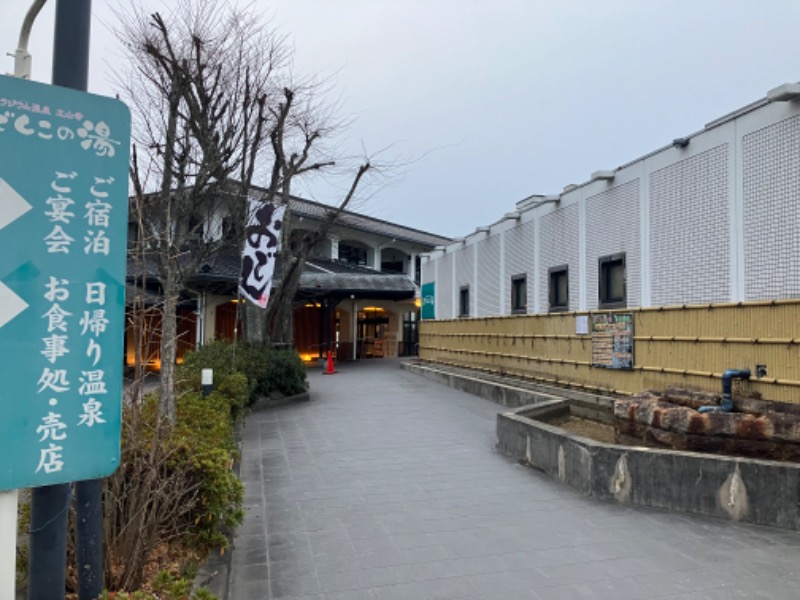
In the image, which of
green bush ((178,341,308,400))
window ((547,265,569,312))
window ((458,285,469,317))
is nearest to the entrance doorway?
window ((458,285,469,317))

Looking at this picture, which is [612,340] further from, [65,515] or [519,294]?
[65,515]

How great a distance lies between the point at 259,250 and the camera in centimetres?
1053

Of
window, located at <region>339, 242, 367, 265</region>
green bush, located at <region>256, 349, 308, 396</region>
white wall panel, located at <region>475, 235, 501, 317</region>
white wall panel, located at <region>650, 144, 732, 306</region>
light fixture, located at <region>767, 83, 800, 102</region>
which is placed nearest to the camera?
light fixture, located at <region>767, 83, 800, 102</region>

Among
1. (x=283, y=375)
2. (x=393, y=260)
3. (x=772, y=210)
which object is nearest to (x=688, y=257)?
(x=772, y=210)

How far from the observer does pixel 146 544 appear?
358 centimetres

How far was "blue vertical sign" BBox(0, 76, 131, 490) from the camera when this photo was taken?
2396mm

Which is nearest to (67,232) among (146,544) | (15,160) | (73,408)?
(15,160)

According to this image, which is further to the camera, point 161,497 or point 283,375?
point 283,375

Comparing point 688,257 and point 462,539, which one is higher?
point 688,257

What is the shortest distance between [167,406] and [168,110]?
7.16 m

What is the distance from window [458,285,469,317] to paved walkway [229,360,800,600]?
10.9 meters

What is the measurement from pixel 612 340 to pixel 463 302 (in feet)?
28.7

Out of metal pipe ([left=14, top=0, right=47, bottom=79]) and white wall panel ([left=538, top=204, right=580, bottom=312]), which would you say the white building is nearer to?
white wall panel ([left=538, top=204, right=580, bottom=312])

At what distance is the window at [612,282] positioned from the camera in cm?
1126
